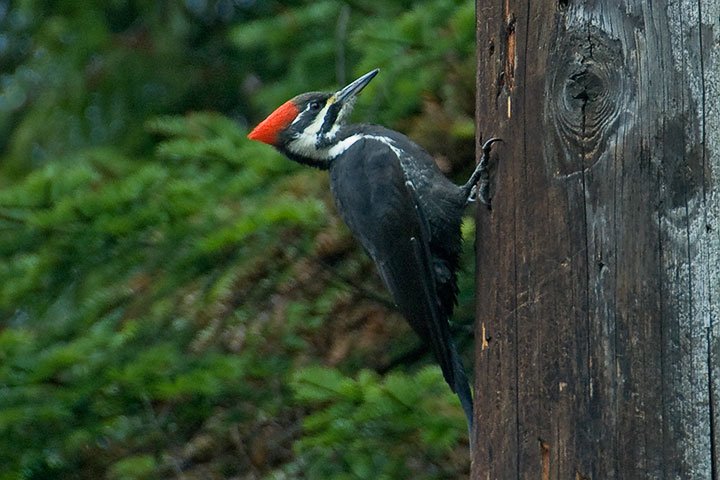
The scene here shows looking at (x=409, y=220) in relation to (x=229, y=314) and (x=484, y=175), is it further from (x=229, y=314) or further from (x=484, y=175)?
(x=229, y=314)

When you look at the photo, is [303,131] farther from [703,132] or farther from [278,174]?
[703,132]

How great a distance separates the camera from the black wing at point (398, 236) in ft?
10.3

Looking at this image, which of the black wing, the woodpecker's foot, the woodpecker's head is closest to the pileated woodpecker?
the black wing

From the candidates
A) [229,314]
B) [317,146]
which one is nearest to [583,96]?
[317,146]

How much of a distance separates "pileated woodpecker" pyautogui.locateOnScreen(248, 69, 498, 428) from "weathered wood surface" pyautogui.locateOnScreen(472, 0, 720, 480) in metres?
0.66

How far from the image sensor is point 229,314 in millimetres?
4230

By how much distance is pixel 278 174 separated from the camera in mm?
4570

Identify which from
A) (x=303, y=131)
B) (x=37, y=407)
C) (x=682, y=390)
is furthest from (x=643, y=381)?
(x=37, y=407)

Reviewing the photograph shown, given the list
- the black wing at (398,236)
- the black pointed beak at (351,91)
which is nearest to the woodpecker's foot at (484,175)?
the black wing at (398,236)

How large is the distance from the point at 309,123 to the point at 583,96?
174cm

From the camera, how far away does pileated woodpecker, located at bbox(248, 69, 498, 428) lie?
3.16m

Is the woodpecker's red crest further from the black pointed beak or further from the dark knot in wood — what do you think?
the dark knot in wood

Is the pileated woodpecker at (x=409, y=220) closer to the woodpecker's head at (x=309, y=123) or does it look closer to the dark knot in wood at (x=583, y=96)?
the woodpecker's head at (x=309, y=123)

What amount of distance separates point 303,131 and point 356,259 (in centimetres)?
77
